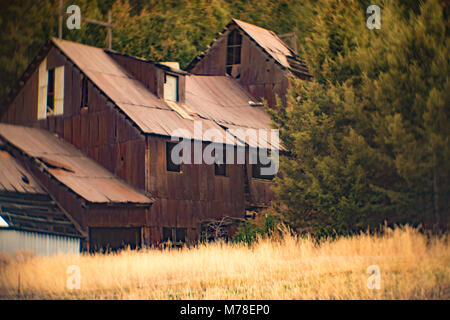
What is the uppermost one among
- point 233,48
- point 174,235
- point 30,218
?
point 233,48

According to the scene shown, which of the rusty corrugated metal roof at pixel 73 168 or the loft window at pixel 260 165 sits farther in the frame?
the loft window at pixel 260 165

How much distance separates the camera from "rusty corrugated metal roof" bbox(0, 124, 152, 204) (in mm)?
23797

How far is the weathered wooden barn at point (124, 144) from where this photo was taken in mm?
24516

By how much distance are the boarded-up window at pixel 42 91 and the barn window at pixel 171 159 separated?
7452 millimetres

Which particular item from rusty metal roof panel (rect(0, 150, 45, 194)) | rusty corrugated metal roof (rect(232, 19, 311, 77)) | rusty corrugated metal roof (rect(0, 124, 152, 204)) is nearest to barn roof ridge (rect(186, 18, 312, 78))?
rusty corrugated metal roof (rect(232, 19, 311, 77))

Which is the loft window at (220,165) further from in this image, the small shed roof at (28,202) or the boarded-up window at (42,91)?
the boarded-up window at (42,91)

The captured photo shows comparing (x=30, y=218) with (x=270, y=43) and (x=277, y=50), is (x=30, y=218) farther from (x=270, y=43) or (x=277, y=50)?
(x=270, y=43)

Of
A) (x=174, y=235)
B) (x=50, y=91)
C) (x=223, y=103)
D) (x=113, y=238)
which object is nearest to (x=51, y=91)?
(x=50, y=91)

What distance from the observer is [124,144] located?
86.4 feet

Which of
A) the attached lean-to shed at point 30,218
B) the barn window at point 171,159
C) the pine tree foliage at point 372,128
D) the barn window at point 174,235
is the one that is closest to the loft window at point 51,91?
the attached lean-to shed at point 30,218

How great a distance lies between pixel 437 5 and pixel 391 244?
7936 millimetres

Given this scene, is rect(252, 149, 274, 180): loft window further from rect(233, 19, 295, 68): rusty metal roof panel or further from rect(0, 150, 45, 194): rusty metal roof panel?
rect(0, 150, 45, 194): rusty metal roof panel

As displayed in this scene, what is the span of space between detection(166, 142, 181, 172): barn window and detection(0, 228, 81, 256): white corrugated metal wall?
537 cm

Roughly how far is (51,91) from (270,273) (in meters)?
17.8
